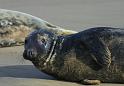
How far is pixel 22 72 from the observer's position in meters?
6.76

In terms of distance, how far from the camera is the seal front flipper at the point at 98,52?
6164 mm

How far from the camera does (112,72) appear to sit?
629 cm

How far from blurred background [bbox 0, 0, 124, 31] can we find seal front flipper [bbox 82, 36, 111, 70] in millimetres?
4194

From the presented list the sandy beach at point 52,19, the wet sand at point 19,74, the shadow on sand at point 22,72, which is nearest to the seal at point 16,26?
the sandy beach at point 52,19

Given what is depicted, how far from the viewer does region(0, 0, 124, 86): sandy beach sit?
20.4 feet

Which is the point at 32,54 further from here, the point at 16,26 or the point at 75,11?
the point at 75,11

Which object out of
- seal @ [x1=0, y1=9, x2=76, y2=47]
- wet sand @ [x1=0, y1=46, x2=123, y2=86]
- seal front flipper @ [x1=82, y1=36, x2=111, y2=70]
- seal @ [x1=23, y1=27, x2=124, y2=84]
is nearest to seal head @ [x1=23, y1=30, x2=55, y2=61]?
seal @ [x1=23, y1=27, x2=124, y2=84]

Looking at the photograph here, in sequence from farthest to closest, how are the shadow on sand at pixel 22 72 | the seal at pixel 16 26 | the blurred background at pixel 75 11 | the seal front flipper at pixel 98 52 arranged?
1. the blurred background at pixel 75 11
2. the seal at pixel 16 26
3. the shadow on sand at pixel 22 72
4. the seal front flipper at pixel 98 52

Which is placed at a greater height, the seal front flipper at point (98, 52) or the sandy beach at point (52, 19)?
the seal front flipper at point (98, 52)

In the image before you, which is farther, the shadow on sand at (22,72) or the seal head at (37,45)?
the shadow on sand at (22,72)

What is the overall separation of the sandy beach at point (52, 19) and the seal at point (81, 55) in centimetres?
16

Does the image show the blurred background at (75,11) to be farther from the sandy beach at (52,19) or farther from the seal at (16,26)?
the seal at (16,26)

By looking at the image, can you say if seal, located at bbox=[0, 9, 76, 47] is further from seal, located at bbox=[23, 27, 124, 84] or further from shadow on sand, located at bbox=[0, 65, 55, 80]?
seal, located at bbox=[23, 27, 124, 84]

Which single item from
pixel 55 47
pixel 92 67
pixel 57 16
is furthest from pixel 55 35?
pixel 57 16
